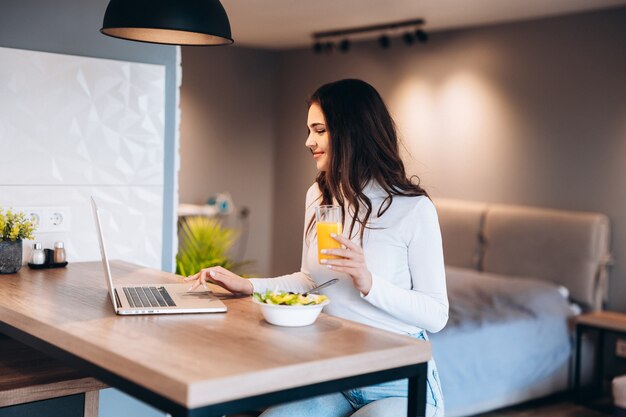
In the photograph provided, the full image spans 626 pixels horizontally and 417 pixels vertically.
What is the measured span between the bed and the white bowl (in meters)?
2.23

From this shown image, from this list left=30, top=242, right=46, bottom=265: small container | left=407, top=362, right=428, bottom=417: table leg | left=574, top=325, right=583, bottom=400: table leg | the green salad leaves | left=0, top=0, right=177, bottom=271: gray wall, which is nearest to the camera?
left=407, top=362, right=428, bottom=417: table leg

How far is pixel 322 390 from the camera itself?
153 cm

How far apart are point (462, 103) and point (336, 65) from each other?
1.48m

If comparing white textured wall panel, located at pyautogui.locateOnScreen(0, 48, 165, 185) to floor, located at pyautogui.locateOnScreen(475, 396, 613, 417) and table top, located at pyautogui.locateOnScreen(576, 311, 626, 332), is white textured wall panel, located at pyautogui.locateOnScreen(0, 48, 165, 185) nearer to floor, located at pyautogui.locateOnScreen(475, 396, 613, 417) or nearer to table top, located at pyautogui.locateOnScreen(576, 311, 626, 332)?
floor, located at pyautogui.locateOnScreen(475, 396, 613, 417)

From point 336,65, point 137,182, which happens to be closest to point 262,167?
point 336,65

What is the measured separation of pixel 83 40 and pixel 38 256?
2.79ft

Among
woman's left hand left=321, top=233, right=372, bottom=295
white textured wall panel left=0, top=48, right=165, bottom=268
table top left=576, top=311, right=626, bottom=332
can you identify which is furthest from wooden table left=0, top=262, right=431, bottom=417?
table top left=576, top=311, right=626, bottom=332

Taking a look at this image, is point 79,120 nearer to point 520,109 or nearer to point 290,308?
point 290,308

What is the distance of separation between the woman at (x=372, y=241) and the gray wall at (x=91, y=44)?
109 centimetres

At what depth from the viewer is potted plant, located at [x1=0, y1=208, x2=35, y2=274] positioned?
8.38 ft

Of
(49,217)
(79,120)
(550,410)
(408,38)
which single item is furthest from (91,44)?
(408,38)

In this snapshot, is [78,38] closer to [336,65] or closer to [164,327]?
[164,327]

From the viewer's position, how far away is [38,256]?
106 inches

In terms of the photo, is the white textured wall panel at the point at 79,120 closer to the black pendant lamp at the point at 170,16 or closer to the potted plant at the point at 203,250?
the black pendant lamp at the point at 170,16
